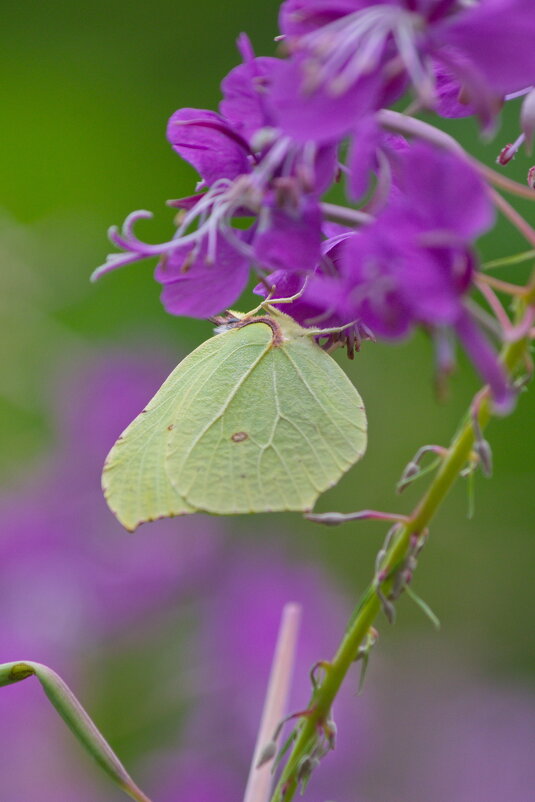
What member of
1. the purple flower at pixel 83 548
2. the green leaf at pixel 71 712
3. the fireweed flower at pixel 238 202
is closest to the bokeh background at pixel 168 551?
the purple flower at pixel 83 548

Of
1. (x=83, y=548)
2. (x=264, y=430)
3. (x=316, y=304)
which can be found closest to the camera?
(x=316, y=304)

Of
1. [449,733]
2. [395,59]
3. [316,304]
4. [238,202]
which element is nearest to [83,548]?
[449,733]

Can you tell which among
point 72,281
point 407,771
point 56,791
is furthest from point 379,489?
point 56,791

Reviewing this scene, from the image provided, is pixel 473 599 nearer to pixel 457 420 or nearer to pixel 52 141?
pixel 457 420

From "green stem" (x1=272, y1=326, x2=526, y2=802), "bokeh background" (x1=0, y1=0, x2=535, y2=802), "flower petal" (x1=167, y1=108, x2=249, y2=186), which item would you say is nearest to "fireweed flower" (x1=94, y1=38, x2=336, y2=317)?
"flower petal" (x1=167, y1=108, x2=249, y2=186)

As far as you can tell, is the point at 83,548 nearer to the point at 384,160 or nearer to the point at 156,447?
the point at 156,447

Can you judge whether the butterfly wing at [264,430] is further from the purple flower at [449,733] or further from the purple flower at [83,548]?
the purple flower at [449,733]

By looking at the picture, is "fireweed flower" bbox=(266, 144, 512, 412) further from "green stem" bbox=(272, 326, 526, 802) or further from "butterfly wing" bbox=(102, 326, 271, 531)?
"butterfly wing" bbox=(102, 326, 271, 531)
